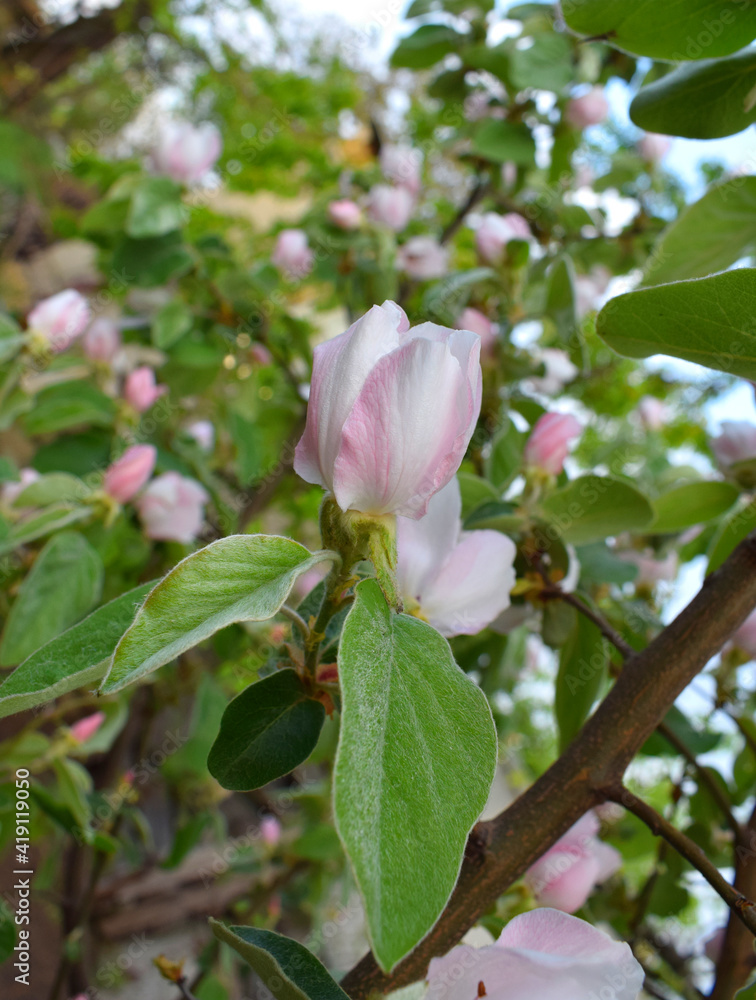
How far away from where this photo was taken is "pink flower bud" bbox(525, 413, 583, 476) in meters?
0.53

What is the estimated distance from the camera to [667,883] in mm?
714

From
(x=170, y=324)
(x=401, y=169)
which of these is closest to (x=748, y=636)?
(x=170, y=324)

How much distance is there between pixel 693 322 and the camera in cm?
30

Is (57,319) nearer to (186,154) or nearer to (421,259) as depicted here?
(186,154)

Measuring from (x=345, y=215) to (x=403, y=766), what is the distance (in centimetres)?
105

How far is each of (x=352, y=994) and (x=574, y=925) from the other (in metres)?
0.11

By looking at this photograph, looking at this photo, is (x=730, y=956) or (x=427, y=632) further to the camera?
(x=730, y=956)

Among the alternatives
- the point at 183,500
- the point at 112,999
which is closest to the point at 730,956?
the point at 183,500

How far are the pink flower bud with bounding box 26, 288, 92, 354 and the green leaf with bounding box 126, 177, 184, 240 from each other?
12cm

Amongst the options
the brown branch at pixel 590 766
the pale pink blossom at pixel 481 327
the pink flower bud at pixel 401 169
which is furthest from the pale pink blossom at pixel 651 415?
the brown branch at pixel 590 766

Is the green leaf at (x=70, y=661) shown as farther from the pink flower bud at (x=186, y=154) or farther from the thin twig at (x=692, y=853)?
the pink flower bud at (x=186, y=154)

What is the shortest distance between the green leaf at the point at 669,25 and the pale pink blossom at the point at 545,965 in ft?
1.44

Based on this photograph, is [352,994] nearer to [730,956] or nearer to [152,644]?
[152,644]

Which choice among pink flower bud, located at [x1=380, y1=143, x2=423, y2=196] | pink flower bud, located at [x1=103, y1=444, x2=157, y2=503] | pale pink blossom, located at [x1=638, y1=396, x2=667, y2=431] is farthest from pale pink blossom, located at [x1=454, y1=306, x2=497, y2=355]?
pale pink blossom, located at [x1=638, y1=396, x2=667, y2=431]
